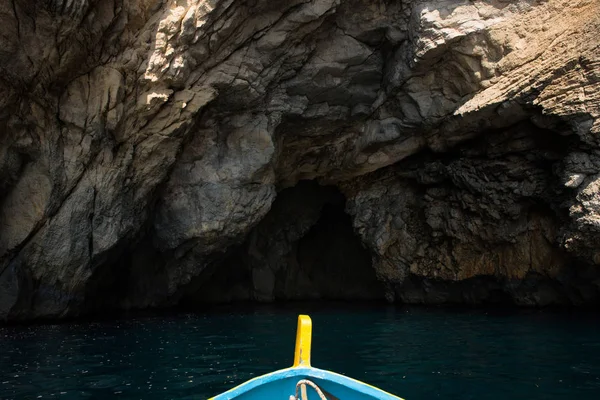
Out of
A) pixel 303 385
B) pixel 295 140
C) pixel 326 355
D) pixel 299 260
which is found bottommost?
pixel 326 355

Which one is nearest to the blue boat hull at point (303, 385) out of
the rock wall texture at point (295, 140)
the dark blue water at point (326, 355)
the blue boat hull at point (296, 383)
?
the blue boat hull at point (296, 383)

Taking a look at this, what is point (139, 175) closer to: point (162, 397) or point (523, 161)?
point (162, 397)

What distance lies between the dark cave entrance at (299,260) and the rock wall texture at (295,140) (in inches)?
77.1

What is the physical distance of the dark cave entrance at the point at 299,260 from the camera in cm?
2195

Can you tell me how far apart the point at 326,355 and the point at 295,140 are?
972cm

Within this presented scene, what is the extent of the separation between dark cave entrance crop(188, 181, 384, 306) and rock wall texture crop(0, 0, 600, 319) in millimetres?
1959

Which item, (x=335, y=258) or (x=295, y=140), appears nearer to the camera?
(x=295, y=140)

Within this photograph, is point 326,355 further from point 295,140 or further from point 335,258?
point 335,258

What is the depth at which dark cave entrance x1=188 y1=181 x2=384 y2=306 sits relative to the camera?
2195 centimetres

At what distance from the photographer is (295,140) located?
18516 mm

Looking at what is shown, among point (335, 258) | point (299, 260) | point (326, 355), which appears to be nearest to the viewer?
point (326, 355)

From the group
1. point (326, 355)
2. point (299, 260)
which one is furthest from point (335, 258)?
point (326, 355)

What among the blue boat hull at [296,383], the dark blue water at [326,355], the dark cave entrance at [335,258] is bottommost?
the dark blue water at [326,355]

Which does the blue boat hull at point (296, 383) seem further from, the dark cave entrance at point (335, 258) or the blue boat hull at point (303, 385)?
the dark cave entrance at point (335, 258)
